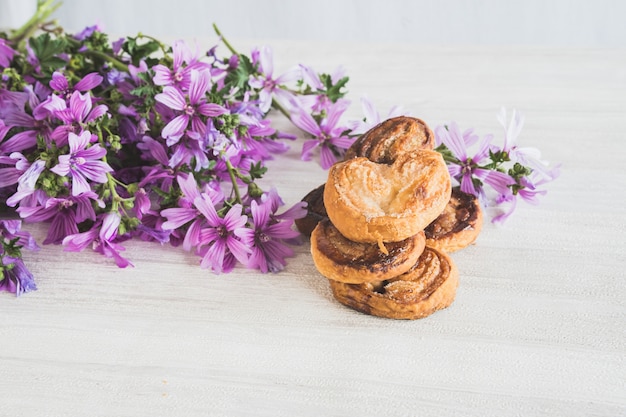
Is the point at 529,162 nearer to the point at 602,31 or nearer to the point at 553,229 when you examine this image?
the point at 553,229

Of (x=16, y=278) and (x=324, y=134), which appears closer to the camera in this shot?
(x=16, y=278)

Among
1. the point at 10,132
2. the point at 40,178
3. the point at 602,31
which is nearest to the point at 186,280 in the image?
the point at 40,178

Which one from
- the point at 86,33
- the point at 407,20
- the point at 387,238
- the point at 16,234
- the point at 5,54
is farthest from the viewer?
the point at 407,20

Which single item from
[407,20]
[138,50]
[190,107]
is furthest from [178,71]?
[407,20]

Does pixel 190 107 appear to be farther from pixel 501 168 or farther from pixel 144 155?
pixel 501 168

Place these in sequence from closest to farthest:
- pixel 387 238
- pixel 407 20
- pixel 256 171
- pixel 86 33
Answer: pixel 387 238, pixel 256 171, pixel 86 33, pixel 407 20

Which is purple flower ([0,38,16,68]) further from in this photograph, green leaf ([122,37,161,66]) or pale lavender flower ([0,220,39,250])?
pale lavender flower ([0,220,39,250])
